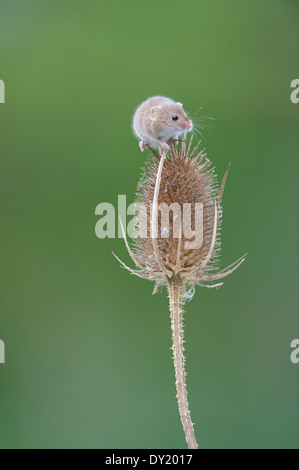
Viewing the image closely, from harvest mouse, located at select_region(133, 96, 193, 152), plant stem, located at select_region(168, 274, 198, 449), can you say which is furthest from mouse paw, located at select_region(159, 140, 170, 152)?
plant stem, located at select_region(168, 274, 198, 449)

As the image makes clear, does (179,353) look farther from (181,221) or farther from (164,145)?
(164,145)

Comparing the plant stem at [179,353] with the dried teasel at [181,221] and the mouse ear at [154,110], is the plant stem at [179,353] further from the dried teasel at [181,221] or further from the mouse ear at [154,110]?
the mouse ear at [154,110]

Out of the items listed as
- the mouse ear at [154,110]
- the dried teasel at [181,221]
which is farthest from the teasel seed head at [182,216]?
the mouse ear at [154,110]

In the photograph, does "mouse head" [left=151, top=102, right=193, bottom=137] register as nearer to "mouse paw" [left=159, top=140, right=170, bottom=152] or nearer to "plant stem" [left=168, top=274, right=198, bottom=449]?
"mouse paw" [left=159, top=140, right=170, bottom=152]

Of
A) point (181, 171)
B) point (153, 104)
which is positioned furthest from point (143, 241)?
point (153, 104)

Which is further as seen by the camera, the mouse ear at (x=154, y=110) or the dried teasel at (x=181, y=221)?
the mouse ear at (x=154, y=110)

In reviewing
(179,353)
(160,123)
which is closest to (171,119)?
(160,123)

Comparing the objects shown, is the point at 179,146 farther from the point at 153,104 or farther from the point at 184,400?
the point at 184,400
